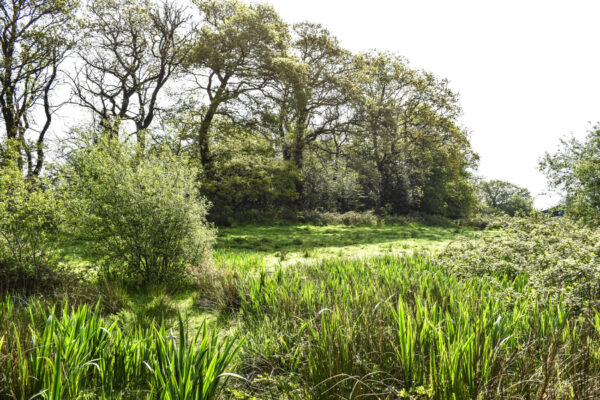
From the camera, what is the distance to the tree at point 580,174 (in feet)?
43.9

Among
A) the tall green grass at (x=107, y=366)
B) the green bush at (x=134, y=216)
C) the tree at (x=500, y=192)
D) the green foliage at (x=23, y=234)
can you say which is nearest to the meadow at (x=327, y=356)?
the tall green grass at (x=107, y=366)

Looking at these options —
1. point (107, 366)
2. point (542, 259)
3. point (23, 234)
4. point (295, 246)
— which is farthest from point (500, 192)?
point (107, 366)

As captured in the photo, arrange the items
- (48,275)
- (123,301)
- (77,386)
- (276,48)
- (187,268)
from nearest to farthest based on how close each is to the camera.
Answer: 1. (77,386)
2. (123,301)
3. (48,275)
4. (187,268)
5. (276,48)

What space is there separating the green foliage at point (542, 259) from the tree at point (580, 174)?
7.59 metres

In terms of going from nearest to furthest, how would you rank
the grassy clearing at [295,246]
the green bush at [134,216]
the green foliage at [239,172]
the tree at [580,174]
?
the green bush at [134,216] → the grassy clearing at [295,246] → the tree at [580,174] → the green foliage at [239,172]

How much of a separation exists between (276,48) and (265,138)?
538 centimetres

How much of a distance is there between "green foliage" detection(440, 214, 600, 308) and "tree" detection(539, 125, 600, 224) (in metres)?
7.59

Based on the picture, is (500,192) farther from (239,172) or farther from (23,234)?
(23,234)

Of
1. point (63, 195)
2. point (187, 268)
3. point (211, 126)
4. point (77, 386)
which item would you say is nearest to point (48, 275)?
point (63, 195)

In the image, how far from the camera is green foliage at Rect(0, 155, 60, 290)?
213 inches

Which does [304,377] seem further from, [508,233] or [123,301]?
[508,233]

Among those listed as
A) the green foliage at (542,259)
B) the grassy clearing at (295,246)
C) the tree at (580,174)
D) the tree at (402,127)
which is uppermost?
the tree at (402,127)

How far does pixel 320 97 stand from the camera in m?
21.4

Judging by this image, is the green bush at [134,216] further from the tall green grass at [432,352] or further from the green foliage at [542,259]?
the green foliage at [542,259]
